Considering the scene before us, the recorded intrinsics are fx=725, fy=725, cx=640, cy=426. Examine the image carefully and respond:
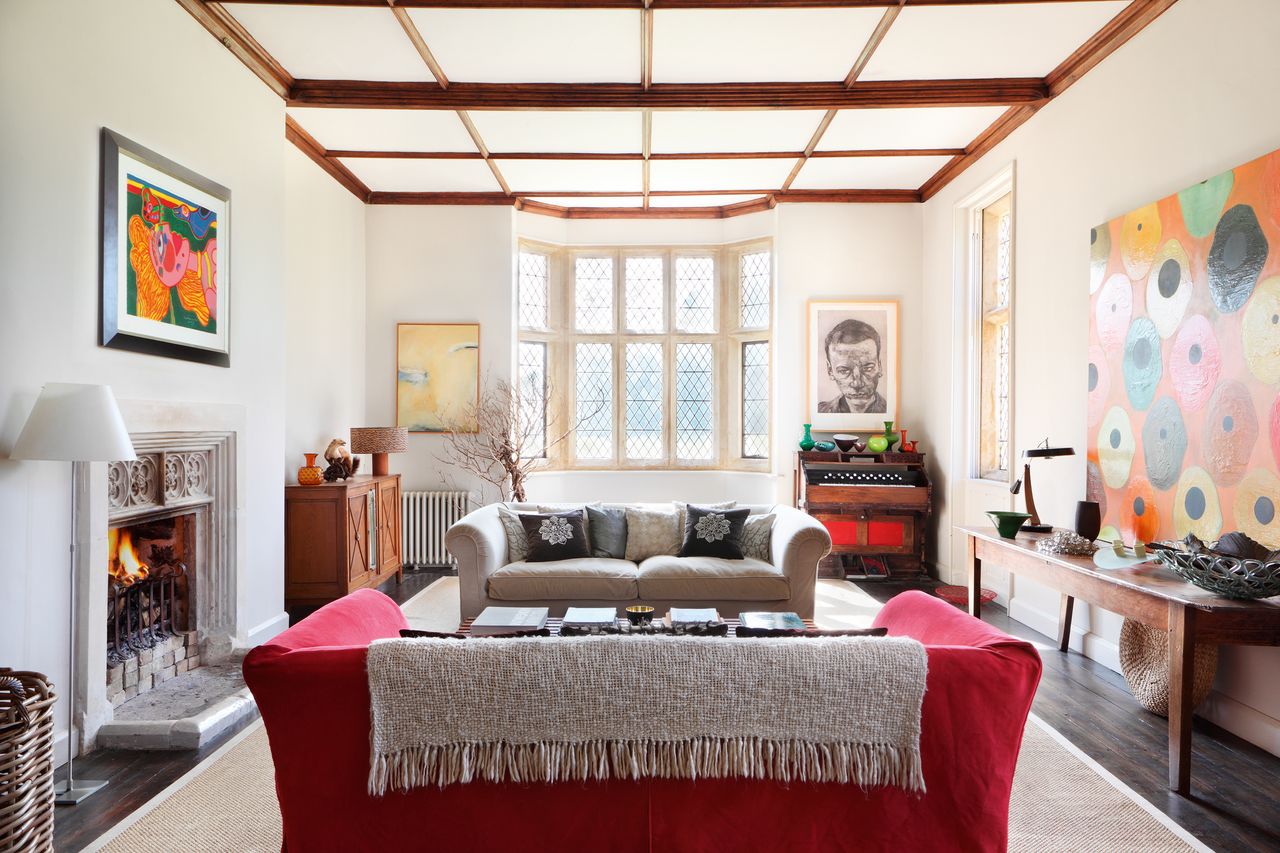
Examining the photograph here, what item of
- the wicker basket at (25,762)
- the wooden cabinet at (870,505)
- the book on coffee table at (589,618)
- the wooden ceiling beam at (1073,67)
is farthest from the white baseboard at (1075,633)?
the wicker basket at (25,762)

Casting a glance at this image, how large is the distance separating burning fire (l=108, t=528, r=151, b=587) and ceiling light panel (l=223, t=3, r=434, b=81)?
8.52 ft

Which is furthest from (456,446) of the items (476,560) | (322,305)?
(476,560)

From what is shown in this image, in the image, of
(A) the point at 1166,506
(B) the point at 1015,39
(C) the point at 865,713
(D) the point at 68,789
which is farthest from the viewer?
(B) the point at 1015,39

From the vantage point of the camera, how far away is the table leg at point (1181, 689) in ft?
8.09

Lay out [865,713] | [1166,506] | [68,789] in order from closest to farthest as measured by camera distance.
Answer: [865,713] → [68,789] → [1166,506]

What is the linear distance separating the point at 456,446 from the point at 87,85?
13.3 feet

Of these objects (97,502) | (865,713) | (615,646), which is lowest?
(865,713)

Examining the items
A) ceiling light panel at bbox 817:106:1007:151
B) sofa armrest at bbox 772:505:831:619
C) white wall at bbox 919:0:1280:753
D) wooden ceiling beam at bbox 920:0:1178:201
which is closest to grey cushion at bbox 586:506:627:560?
sofa armrest at bbox 772:505:831:619

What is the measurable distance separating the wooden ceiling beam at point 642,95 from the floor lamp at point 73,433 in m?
2.69

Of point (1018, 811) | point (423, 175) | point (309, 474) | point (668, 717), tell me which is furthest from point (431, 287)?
point (1018, 811)

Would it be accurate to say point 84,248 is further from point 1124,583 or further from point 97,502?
point 1124,583

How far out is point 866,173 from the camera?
6035mm

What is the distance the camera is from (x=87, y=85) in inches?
111

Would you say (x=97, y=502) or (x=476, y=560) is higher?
(x=97, y=502)
